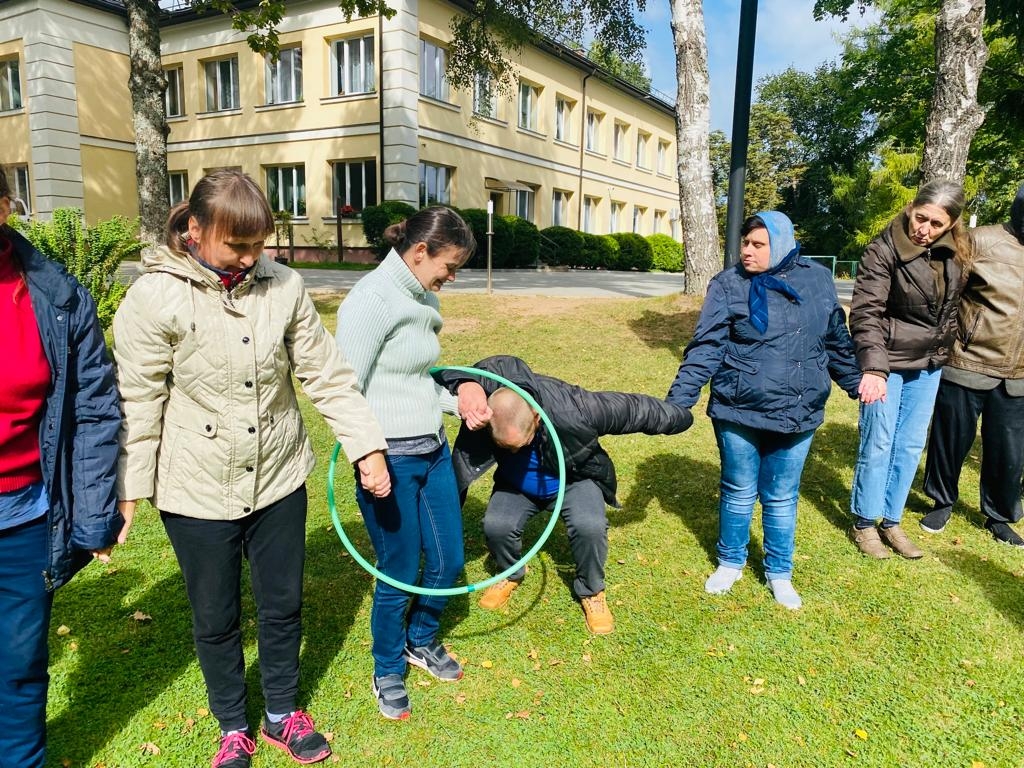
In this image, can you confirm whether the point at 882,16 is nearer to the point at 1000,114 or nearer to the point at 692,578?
the point at 1000,114

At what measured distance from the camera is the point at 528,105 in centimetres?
2931

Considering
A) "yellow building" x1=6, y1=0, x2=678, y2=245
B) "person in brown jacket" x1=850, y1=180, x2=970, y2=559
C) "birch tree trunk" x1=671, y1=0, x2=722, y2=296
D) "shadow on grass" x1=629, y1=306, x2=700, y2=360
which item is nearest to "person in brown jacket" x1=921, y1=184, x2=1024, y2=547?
"person in brown jacket" x1=850, y1=180, x2=970, y2=559

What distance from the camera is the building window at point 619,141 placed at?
3653 centimetres

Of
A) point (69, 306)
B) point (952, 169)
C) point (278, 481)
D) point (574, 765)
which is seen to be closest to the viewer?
point (69, 306)

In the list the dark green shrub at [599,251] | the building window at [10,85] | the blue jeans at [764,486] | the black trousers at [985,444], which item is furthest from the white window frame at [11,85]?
the black trousers at [985,444]

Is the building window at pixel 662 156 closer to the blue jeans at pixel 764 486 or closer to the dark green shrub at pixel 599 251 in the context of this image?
the dark green shrub at pixel 599 251

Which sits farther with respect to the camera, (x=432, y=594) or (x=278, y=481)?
(x=432, y=594)

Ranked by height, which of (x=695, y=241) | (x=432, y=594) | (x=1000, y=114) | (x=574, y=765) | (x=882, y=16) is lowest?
(x=574, y=765)

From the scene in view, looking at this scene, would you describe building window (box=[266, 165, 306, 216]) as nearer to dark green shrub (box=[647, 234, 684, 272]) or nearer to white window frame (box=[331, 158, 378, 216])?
white window frame (box=[331, 158, 378, 216])

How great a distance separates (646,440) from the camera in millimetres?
6840

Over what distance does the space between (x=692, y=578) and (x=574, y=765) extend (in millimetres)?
1718

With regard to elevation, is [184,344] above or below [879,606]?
above

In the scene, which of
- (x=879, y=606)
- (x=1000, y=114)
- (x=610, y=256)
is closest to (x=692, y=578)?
(x=879, y=606)

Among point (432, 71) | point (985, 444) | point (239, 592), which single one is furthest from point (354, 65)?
point (239, 592)
